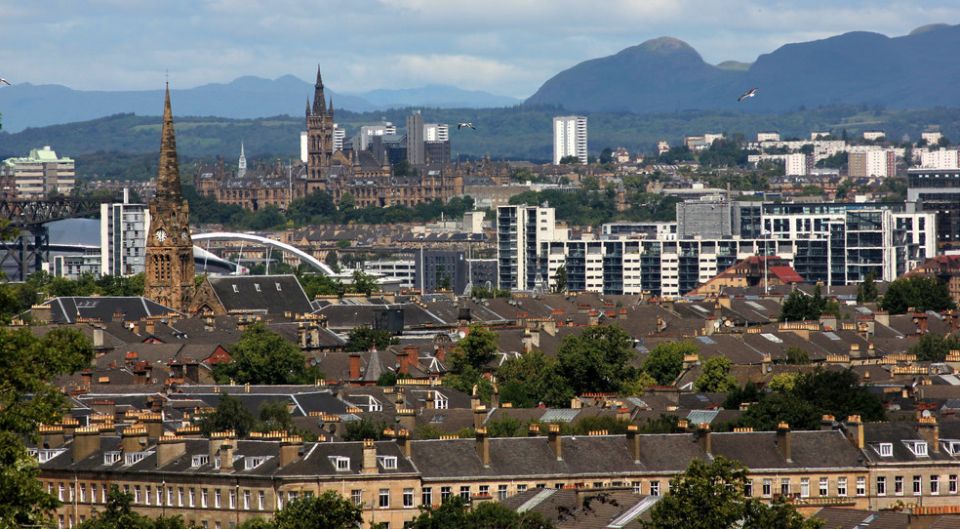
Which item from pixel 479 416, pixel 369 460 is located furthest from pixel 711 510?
pixel 479 416

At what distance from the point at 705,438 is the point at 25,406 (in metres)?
30.2

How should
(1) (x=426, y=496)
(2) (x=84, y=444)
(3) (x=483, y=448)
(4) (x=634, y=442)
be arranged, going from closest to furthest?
(1) (x=426, y=496) < (3) (x=483, y=448) < (4) (x=634, y=442) < (2) (x=84, y=444)

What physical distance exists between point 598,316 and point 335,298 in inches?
916

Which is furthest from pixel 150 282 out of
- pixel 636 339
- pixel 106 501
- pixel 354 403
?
pixel 106 501

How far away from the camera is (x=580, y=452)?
75.5 metres

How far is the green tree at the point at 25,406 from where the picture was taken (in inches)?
1861

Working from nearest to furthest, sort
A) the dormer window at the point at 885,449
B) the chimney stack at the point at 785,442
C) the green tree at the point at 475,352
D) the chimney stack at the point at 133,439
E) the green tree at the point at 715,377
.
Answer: the chimney stack at the point at 785,442
the dormer window at the point at 885,449
the chimney stack at the point at 133,439
the green tree at the point at 715,377
the green tree at the point at 475,352

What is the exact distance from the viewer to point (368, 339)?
13025cm

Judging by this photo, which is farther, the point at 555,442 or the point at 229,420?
the point at 229,420

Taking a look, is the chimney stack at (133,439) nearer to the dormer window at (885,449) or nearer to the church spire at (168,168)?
the dormer window at (885,449)

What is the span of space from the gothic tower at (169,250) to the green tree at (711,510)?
107098 millimetres

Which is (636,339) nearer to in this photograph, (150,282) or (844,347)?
(844,347)

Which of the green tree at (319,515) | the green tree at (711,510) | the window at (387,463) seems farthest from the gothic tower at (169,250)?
the green tree at (711,510)

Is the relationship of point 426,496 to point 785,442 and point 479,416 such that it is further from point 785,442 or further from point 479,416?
point 479,416
